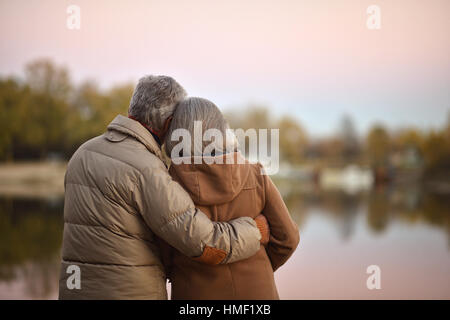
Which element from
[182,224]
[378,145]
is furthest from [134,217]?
[378,145]

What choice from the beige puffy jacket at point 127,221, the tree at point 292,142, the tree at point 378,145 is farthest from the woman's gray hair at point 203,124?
the tree at point 378,145

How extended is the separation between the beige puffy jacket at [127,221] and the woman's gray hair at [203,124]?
0.11 meters

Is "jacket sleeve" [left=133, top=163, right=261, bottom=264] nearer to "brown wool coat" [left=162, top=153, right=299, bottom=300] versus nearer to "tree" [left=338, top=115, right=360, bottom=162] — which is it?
"brown wool coat" [left=162, top=153, right=299, bottom=300]

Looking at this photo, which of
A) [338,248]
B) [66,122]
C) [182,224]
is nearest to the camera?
[182,224]

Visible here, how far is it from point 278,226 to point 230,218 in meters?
0.18

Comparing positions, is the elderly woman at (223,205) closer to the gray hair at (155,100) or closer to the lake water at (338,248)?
the gray hair at (155,100)

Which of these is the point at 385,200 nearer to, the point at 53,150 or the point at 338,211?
the point at 338,211

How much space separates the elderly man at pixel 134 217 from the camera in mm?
1363

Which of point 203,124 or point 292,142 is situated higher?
point 203,124

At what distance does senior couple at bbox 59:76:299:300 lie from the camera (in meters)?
1.37

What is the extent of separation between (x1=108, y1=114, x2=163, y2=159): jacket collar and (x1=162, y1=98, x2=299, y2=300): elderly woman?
0.06m

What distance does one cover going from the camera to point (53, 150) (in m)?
18.6

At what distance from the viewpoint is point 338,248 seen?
43.5 feet

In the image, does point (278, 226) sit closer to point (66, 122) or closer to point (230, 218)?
point (230, 218)
